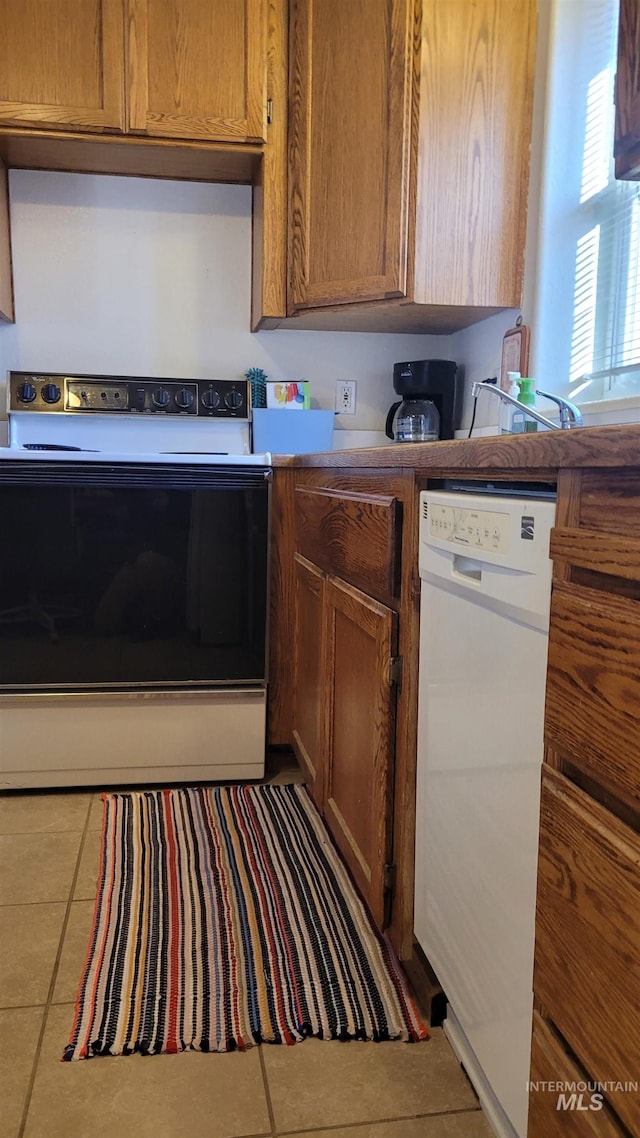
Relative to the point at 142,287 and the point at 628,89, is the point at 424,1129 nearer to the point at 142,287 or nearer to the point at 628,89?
the point at 628,89

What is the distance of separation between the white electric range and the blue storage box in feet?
1.43

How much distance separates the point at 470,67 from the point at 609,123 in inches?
15.4

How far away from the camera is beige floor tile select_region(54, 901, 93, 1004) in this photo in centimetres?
Answer: 131

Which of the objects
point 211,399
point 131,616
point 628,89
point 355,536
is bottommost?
point 131,616

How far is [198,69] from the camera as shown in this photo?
7.27 feet

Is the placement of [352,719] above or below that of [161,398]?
below

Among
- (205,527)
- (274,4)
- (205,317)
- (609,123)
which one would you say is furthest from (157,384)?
(609,123)

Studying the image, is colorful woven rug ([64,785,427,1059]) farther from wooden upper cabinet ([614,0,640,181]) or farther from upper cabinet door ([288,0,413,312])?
upper cabinet door ([288,0,413,312])

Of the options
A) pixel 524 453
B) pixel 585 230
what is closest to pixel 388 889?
pixel 524 453

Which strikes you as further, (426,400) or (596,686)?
(426,400)

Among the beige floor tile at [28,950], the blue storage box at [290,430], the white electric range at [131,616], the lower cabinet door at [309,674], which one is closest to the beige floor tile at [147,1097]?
the beige floor tile at [28,950]

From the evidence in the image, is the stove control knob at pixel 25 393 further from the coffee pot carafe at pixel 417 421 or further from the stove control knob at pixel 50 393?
the coffee pot carafe at pixel 417 421

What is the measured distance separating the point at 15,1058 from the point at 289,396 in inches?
72.2

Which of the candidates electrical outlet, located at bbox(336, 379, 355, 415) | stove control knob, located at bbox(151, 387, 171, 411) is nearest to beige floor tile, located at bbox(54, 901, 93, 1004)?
stove control knob, located at bbox(151, 387, 171, 411)
